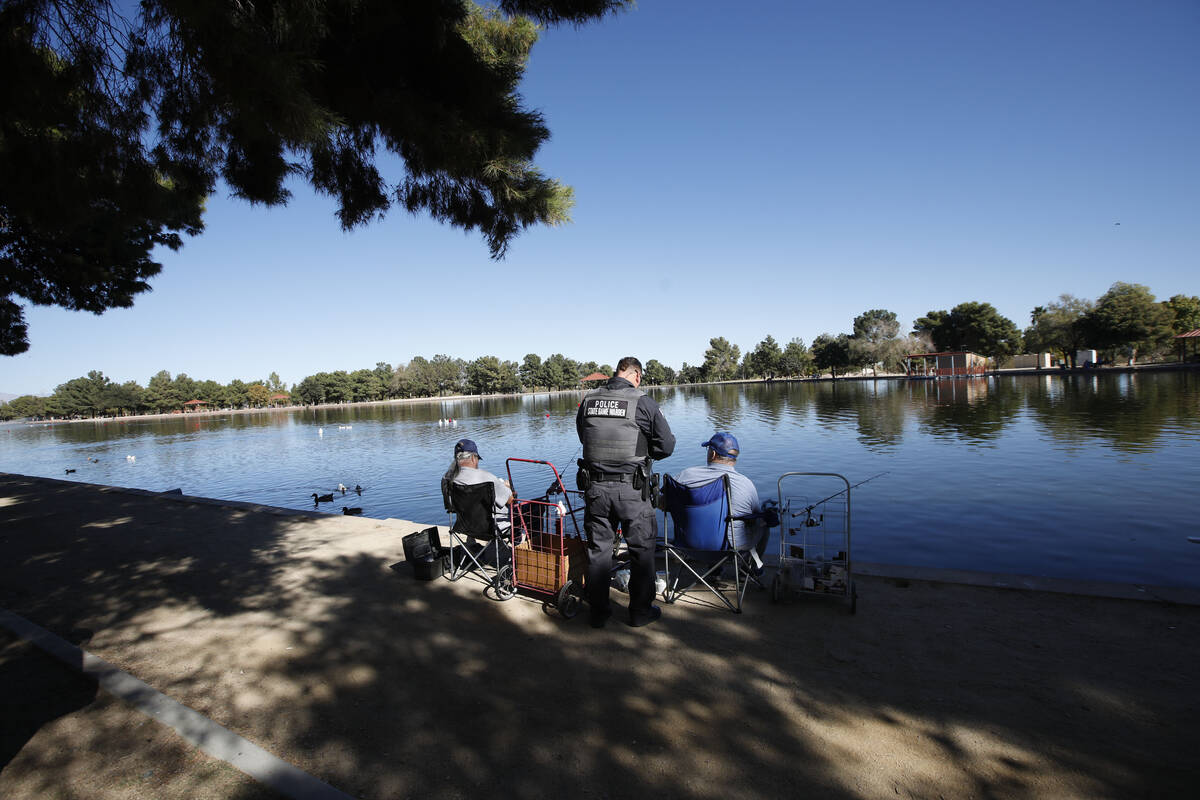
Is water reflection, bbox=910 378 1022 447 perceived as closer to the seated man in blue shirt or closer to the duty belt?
the seated man in blue shirt

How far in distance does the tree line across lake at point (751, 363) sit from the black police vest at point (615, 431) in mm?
49719

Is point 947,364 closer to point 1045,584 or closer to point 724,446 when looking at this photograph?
point 1045,584

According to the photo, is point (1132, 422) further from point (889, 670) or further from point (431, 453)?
point (431, 453)

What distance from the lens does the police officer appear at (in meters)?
3.96

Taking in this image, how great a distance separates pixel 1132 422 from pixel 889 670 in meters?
24.7

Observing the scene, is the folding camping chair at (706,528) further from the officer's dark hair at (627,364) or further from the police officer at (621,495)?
the officer's dark hair at (627,364)

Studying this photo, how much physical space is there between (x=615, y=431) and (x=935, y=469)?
43.5 ft

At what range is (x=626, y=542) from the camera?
3945 millimetres

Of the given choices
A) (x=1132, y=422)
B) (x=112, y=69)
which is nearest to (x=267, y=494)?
(x=112, y=69)

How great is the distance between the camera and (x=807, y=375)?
109 m

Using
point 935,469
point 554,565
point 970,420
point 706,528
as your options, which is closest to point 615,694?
point 554,565

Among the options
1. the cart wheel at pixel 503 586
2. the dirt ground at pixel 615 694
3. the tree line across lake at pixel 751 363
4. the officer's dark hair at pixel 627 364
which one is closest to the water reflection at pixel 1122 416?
the dirt ground at pixel 615 694

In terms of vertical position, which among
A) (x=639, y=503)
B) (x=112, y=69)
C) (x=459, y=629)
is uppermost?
(x=112, y=69)

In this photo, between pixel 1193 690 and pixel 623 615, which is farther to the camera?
pixel 623 615
